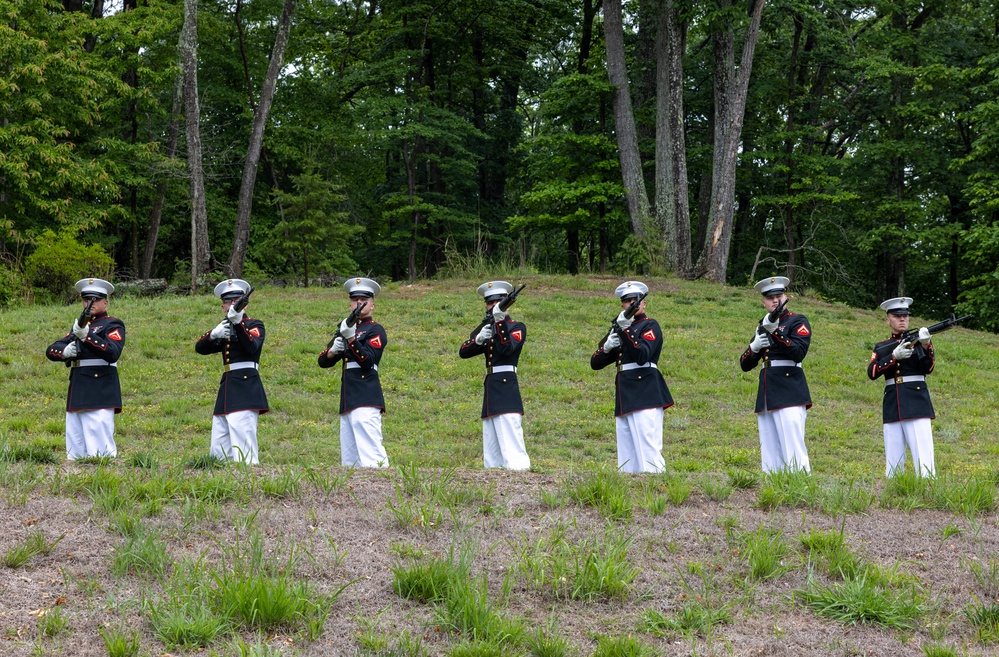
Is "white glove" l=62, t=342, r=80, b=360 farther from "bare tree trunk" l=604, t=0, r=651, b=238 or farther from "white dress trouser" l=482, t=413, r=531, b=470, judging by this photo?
"bare tree trunk" l=604, t=0, r=651, b=238


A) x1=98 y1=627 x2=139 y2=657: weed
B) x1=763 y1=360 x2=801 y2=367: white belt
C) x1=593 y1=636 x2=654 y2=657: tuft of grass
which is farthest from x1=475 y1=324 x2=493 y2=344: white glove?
x1=98 y1=627 x2=139 y2=657: weed

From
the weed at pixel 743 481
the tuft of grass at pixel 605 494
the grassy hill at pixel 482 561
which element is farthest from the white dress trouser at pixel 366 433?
the weed at pixel 743 481

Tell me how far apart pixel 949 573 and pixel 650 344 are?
4016 mm

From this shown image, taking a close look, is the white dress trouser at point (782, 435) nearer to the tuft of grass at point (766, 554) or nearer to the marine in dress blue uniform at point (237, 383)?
the tuft of grass at point (766, 554)

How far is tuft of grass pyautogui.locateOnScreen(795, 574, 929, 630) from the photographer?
4.27m

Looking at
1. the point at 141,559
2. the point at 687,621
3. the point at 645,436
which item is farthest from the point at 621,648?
the point at 645,436

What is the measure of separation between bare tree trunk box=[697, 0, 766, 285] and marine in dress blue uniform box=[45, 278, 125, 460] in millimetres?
16855

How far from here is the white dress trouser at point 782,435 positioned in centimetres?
872

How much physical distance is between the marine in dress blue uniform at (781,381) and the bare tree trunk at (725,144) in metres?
14.8

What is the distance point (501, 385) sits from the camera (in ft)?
29.4

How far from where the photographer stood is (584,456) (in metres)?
11.0

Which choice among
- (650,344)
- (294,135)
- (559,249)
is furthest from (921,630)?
(559,249)

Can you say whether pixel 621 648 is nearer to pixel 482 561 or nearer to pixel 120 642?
pixel 482 561

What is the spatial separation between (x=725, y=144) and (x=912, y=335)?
638 inches
